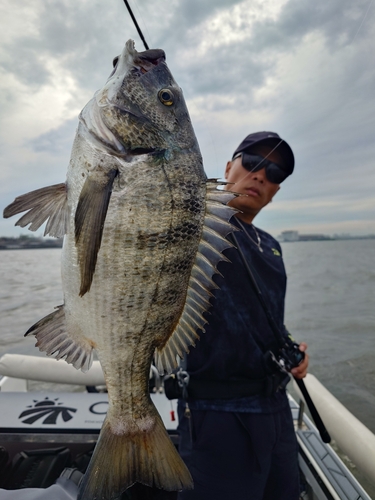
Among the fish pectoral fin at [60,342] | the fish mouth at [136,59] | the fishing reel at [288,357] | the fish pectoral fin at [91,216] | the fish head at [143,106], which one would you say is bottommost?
the fishing reel at [288,357]

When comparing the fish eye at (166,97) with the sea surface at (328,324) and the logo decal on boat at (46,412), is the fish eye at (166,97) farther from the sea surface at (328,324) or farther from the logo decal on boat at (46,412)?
the sea surface at (328,324)

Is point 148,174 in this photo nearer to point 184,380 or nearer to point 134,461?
point 134,461

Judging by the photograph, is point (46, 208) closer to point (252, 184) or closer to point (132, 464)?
point (132, 464)

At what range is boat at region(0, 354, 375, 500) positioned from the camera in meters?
2.47

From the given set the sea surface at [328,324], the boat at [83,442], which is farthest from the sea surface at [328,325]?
the boat at [83,442]

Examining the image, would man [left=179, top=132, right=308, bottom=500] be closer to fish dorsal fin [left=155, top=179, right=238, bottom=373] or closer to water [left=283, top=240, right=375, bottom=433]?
fish dorsal fin [left=155, top=179, right=238, bottom=373]

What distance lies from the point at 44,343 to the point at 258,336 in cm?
137

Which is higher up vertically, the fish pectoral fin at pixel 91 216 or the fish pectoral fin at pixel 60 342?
the fish pectoral fin at pixel 91 216

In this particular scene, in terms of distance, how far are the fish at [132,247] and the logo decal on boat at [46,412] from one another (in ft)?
Answer: 6.73

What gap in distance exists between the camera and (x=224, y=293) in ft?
7.01

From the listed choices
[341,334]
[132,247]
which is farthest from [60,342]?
[341,334]

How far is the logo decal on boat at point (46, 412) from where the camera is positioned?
299cm

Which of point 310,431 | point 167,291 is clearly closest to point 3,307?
point 310,431

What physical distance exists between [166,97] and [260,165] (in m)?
1.26
